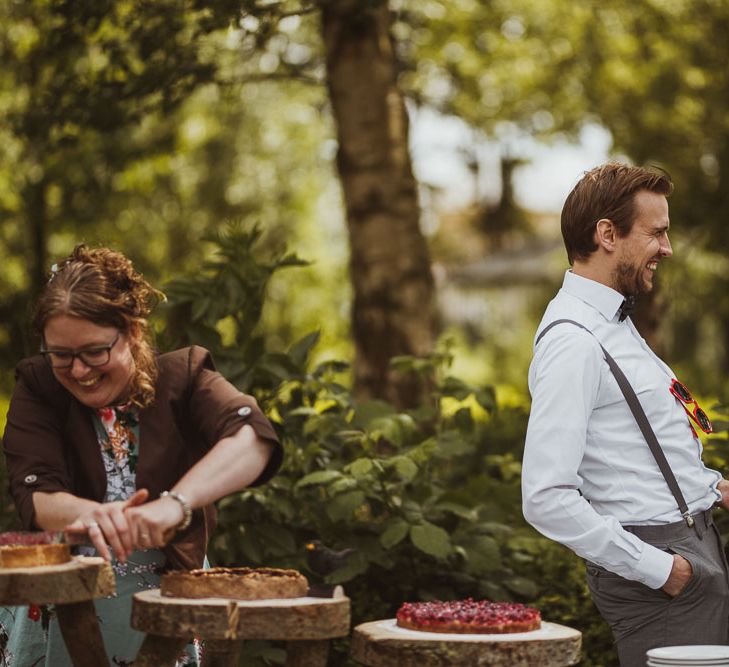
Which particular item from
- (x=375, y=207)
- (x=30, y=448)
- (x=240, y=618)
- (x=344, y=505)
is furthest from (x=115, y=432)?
(x=375, y=207)

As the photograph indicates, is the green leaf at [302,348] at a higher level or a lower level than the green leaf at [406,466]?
higher

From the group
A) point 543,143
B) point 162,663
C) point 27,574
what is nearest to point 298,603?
point 162,663

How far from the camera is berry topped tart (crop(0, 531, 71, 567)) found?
3271 mm

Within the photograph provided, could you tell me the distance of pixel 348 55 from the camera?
8805 millimetres

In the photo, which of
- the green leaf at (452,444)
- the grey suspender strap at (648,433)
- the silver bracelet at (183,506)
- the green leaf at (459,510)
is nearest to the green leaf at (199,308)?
the green leaf at (452,444)

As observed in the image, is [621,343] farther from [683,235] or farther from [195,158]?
[195,158]

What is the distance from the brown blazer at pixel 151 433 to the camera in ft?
11.9

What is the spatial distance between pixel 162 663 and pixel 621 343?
1546 millimetres

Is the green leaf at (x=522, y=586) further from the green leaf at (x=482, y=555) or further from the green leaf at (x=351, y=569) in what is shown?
the green leaf at (x=351, y=569)

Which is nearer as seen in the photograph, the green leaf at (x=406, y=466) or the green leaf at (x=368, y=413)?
the green leaf at (x=406, y=466)

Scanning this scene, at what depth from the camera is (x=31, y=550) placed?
3.29 m

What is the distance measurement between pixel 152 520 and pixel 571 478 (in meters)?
1.12

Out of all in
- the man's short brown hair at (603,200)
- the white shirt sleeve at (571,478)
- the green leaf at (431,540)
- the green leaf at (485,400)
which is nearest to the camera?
the white shirt sleeve at (571,478)

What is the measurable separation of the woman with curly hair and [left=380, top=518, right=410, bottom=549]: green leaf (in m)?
1.80
